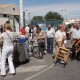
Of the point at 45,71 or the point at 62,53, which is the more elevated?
the point at 62,53

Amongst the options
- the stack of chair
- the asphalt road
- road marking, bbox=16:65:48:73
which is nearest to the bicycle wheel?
the asphalt road

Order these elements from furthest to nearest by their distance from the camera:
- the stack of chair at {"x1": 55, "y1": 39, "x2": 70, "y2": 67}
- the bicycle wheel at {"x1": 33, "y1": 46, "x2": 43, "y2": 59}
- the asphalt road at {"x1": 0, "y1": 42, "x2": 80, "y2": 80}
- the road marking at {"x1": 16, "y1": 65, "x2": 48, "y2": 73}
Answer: the bicycle wheel at {"x1": 33, "y1": 46, "x2": 43, "y2": 59}
the stack of chair at {"x1": 55, "y1": 39, "x2": 70, "y2": 67}
the road marking at {"x1": 16, "y1": 65, "x2": 48, "y2": 73}
the asphalt road at {"x1": 0, "y1": 42, "x2": 80, "y2": 80}

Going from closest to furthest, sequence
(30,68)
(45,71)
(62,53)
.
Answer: (45,71)
(30,68)
(62,53)

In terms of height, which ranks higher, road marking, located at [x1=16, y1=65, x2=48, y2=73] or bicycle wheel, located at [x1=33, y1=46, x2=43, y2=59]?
bicycle wheel, located at [x1=33, y1=46, x2=43, y2=59]

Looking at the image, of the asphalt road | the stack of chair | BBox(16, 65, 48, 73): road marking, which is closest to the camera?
the asphalt road

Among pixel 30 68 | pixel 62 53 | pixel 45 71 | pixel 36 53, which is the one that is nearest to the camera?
pixel 45 71

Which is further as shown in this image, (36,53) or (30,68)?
(36,53)

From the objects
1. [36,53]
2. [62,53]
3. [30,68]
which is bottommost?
[30,68]

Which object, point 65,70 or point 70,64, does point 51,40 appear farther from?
point 65,70

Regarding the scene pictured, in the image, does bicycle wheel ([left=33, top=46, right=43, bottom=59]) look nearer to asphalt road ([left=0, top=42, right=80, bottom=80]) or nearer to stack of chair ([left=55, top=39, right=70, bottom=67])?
asphalt road ([left=0, top=42, right=80, bottom=80])

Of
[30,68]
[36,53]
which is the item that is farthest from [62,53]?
[36,53]

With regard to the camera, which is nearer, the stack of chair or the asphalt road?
the asphalt road

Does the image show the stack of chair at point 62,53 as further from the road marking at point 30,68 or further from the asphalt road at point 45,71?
the road marking at point 30,68

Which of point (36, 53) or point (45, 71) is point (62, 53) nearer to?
point (45, 71)
